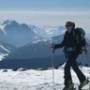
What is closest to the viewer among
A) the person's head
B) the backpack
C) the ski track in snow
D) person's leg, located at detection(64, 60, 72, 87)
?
the backpack

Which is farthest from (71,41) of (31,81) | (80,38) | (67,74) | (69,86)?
(31,81)

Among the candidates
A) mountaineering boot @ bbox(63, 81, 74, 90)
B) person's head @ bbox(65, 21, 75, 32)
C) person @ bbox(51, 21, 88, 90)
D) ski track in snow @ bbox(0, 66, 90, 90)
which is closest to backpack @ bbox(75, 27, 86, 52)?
person @ bbox(51, 21, 88, 90)

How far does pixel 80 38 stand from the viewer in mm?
16062

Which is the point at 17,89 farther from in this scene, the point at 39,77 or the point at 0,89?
the point at 39,77

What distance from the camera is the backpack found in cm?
1594

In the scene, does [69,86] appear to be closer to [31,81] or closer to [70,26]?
[70,26]

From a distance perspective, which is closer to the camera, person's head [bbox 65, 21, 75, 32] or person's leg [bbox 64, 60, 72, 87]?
person's head [bbox 65, 21, 75, 32]

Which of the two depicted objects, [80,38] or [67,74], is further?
[67,74]

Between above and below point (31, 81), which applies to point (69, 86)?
above

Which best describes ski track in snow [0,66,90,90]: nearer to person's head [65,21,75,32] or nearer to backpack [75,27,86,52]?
backpack [75,27,86,52]

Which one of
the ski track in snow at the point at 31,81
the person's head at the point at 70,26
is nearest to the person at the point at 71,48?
the person's head at the point at 70,26

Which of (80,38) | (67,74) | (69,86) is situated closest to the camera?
(80,38)

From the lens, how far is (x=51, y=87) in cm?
1889

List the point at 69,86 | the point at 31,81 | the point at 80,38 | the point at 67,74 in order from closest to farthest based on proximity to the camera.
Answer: the point at 80,38
the point at 69,86
the point at 67,74
the point at 31,81
